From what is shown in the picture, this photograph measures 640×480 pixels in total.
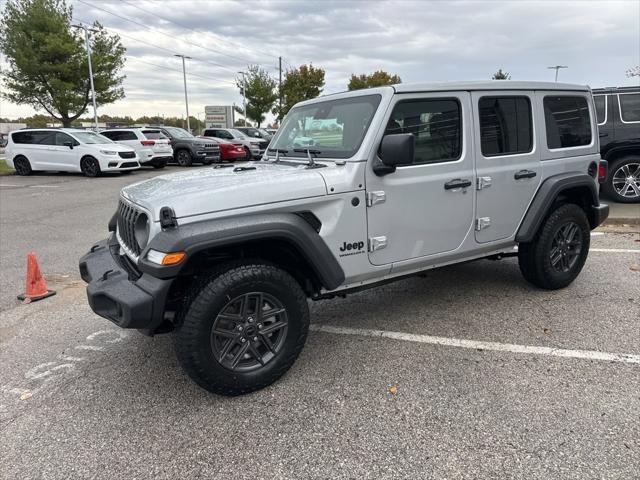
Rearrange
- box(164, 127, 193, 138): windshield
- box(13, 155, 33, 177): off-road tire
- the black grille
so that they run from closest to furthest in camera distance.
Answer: the black grille, box(13, 155, 33, 177): off-road tire, box(164, 127, 193, 138): windshield

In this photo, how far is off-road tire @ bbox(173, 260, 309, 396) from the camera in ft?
8.70

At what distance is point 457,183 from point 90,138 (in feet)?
50.9

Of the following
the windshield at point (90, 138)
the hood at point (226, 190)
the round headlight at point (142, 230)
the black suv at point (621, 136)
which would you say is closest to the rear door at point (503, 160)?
the hood at point (226, 190)

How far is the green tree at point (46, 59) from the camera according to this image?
949 inches

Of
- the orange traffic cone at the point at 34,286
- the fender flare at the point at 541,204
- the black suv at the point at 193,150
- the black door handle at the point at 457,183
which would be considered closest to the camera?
the black door handle at the point at 457,183

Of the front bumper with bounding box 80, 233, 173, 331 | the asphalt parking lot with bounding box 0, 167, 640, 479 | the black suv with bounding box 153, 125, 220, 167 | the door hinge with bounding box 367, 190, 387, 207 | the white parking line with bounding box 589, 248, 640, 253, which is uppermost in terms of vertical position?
the black suv with bounding box 153, 125, 220, 167

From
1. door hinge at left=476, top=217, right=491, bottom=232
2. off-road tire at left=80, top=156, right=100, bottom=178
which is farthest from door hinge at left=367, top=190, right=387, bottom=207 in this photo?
off-road tire at left=80, top=156, right=100, bottom=178

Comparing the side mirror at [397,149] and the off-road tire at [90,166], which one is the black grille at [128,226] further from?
the off-road tire at [90,166]

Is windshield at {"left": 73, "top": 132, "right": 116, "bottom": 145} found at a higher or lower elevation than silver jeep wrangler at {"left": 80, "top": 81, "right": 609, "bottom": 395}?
higher

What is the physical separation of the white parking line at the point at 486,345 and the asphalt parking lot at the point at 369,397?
0.05 feet

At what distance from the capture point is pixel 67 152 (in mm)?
15703

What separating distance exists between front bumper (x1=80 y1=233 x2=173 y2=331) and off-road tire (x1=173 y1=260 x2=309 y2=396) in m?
0.18

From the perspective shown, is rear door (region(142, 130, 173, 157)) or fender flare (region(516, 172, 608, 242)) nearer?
fender flare (region(516, 172, 608, 242))

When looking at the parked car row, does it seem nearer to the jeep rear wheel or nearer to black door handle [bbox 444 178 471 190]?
the jeep rear wheel
